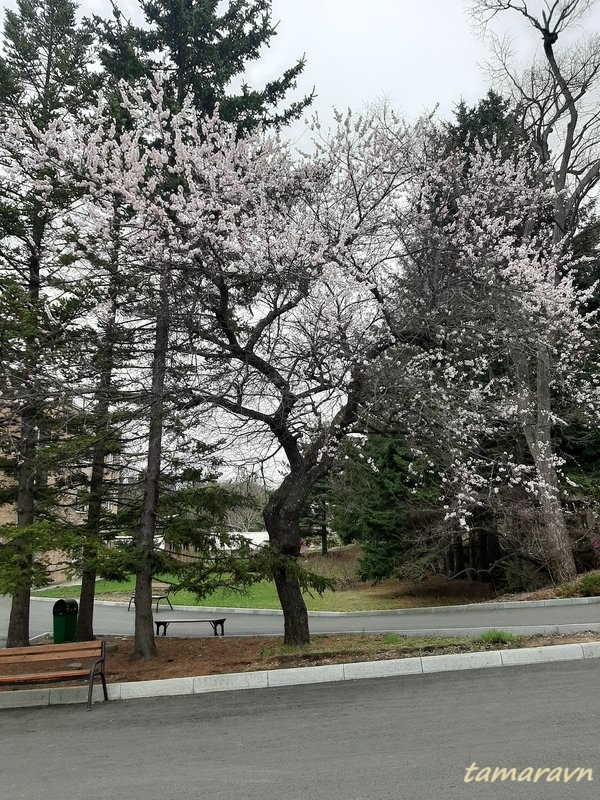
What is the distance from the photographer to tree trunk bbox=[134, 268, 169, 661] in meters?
9.86

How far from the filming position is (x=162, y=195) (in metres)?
9.27

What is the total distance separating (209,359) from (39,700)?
5.28 metres

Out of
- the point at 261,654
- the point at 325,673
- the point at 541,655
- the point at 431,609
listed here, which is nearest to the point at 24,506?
the point at 261,654

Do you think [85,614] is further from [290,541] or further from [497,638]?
[497,638]

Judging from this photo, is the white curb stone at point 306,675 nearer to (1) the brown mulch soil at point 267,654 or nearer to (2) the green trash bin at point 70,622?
(1) the brown mulch soil at point 267,654

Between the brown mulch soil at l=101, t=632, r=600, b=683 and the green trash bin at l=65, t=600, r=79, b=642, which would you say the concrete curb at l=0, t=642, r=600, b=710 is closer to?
the brown mulch soil at l=101, t=632, r=600, b=683

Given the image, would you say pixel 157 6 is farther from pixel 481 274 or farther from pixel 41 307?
pixel 481 274

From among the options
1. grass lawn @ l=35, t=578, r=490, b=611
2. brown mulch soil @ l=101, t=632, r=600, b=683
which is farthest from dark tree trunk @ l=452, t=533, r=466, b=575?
brown mulch soil @ l=101, t=632, r=600, b=683

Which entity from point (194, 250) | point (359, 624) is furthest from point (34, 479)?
point (359, 624)

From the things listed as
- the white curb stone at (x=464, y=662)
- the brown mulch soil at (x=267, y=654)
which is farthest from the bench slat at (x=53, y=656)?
the white curb stone at (x=464, y=662)

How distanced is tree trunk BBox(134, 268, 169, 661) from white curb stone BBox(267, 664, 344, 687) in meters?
3.10

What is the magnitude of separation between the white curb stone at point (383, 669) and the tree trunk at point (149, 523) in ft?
12.7

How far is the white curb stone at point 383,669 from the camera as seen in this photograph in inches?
304

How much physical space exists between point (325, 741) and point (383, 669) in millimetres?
2540
